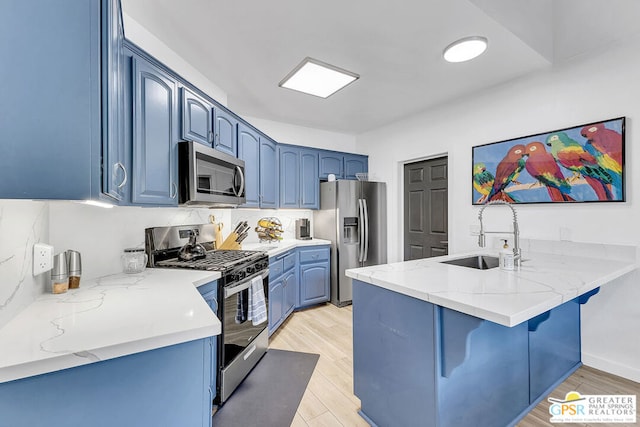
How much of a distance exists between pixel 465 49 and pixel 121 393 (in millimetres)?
2793

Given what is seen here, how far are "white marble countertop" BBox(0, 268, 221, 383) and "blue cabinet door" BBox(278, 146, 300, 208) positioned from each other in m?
2.30

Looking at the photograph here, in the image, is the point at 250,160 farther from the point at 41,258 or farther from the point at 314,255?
the point at 41,258

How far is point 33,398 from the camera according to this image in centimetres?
70

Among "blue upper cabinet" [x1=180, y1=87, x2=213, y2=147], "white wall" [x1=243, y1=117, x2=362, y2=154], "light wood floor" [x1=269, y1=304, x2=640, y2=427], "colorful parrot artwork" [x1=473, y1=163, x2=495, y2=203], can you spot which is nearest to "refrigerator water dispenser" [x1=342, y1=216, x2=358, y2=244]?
"light wood floor" [x1=269, y1=304, x2=640, y2=427]

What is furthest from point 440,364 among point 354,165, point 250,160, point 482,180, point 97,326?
point 354,165

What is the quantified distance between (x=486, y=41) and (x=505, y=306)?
1.99 meters

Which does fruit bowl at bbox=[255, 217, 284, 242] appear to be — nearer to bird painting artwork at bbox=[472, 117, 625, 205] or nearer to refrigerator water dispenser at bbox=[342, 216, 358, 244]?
refrigerator water dispenser at bbox=[342, 216, 358, 244]

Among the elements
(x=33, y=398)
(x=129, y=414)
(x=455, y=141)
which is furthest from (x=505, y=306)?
(x=455, y=141)

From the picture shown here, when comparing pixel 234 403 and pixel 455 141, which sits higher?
pixel 455 141

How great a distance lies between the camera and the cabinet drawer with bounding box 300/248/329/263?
3.42 meters

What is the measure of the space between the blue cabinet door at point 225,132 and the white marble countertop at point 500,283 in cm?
159

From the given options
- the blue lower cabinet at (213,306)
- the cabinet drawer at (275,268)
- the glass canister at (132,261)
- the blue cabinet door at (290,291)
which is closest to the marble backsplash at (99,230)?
the glass canister at (132,261)

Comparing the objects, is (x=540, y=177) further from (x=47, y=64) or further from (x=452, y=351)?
(x=47, y=64)

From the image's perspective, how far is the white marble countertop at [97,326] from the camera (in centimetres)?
71
